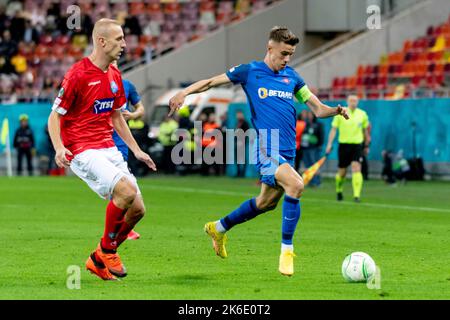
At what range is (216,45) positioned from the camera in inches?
1718

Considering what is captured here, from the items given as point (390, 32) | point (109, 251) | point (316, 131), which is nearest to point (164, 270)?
point (109, 251)

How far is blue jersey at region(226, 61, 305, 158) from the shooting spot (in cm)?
1249

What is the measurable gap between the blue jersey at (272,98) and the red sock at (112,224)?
6.01 ft

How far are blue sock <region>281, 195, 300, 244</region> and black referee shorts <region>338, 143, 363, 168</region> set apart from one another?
12300 millimetres

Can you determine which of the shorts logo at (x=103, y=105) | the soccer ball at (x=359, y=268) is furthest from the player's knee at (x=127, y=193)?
the soccer ball at (x=359, y=268)

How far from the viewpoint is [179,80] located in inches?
1710

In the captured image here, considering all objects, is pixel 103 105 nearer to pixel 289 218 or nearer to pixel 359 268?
Answer: pixel 289 218

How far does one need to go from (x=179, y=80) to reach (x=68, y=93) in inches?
1263

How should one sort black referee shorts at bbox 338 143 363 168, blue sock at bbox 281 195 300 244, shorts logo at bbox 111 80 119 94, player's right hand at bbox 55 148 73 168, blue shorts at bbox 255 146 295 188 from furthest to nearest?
black referee shorts at bbox 338 143 363 168 < blue shorts at bbox 255 146 295 188 < blue sock at bbox 281 195 300 244 < shorts logo at bbox 111 80 119 94 < player's right hand at bbox 55 148 73 168

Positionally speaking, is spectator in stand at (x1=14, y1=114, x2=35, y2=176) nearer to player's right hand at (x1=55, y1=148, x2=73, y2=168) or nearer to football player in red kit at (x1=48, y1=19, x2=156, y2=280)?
football player in red kit at (x1=48, y1=19, x2=156, y2=280)

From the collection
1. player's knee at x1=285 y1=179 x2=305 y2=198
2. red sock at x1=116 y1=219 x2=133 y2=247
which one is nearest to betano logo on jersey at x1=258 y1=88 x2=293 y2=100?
player's knee at x1=285 y1=179 x2=305 y2=198

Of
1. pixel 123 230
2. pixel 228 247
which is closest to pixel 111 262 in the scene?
pixel 123 230

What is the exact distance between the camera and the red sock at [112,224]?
1156 centimetres

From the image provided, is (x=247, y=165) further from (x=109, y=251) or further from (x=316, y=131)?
(x=109, y=251)
